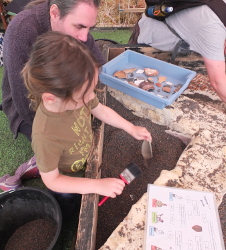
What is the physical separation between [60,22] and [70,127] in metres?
0.56

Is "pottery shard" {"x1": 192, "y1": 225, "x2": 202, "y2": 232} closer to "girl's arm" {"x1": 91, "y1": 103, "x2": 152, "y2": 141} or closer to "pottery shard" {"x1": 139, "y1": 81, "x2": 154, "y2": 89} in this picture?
"girl's arm" {"x1": 91, "y1": 103, "x2": 152, "y2": 141}

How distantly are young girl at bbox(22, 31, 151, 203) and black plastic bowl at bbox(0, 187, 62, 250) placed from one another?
16 cm

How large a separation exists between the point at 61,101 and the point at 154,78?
106 centimetres

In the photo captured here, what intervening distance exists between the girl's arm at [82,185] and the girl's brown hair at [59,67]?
1.07 ft

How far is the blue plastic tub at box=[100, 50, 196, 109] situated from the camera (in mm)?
1441

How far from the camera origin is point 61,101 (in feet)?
2.77

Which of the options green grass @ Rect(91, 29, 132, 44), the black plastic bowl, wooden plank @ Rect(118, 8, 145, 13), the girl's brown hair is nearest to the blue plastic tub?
the girl's brown hair

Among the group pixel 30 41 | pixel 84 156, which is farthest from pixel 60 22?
pixel 84 156

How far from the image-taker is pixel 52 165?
88 cm

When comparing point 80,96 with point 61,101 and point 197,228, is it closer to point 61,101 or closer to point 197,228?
point 61,101

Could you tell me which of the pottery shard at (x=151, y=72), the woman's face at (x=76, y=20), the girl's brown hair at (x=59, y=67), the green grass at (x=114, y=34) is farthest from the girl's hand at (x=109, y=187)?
the green grass at (x=114, y=34)

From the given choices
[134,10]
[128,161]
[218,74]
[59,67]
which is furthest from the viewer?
[134,10]

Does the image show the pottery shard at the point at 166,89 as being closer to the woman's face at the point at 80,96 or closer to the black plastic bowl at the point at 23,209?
the woman's face at the point at 80,96

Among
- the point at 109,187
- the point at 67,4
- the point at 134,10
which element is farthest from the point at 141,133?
the point at 134,10
